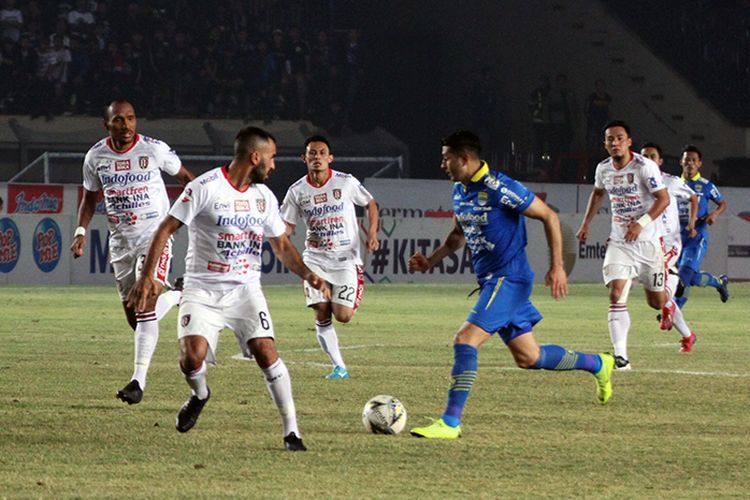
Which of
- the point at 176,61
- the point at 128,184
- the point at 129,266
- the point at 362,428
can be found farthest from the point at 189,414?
the point at 176,61

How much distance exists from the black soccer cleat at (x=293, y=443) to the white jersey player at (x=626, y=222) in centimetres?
619

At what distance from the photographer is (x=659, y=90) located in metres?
40.2

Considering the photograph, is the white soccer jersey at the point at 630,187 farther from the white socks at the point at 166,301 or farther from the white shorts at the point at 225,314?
the white shorts at the point at 225,314

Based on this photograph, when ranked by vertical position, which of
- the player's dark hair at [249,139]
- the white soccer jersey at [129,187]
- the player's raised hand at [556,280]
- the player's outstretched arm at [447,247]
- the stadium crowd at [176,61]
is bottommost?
the player's raised hand at [556,280]

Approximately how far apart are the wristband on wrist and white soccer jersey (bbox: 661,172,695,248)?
3770mm

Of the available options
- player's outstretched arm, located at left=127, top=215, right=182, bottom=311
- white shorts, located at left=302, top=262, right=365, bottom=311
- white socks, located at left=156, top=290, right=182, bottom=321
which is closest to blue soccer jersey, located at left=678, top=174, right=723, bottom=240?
white shorts, located at left=302, top=262, right=365, bottom=311

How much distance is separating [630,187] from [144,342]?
5639 millimetres

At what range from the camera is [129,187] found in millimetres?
11688

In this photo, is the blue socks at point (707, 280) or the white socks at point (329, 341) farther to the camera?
the blue socks at point (707, 280)

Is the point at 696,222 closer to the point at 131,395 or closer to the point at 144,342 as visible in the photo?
the point at 144,342

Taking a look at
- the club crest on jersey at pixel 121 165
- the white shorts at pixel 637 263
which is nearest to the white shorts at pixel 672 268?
the white shorts at pixel 637 263

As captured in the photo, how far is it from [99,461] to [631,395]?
501cm

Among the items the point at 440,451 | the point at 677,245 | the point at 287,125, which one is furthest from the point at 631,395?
the point at 287,125

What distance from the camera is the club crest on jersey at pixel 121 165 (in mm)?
11695
